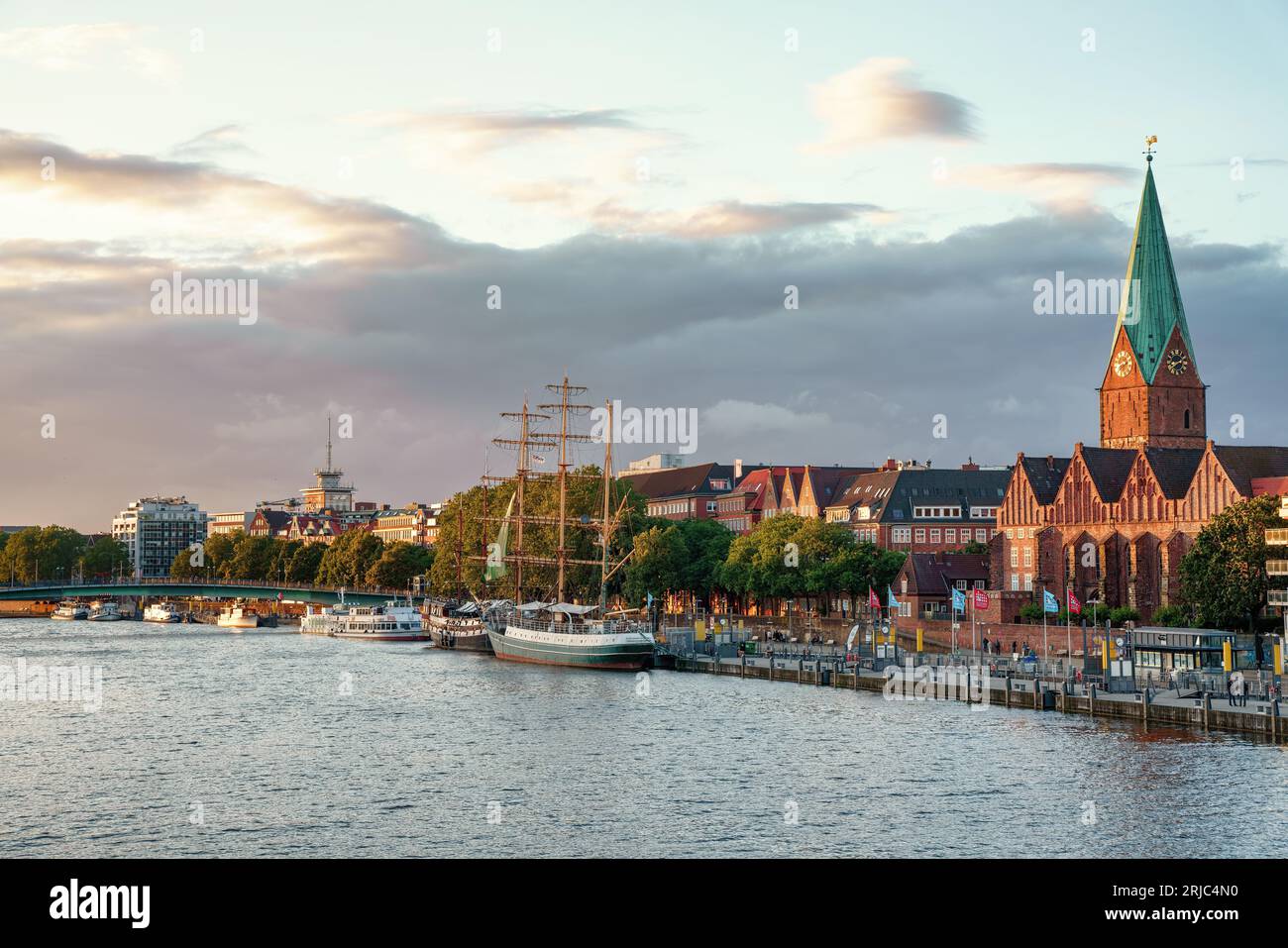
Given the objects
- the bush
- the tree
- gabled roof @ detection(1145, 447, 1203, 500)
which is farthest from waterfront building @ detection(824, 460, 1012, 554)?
the tree

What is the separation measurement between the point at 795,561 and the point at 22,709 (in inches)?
2825

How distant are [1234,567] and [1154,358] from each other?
58.2 meters

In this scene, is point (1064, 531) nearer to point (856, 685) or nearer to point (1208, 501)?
point (1208, 501)

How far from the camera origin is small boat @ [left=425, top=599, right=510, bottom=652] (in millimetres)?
134375

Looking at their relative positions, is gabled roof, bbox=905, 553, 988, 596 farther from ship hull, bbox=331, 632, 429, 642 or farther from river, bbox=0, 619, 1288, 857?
ship hull, bbox=331, 632, 429, 642

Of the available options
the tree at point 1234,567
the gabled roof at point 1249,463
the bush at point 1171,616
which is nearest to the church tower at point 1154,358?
the gabled roof at point 1249,463

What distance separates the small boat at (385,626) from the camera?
15788cm

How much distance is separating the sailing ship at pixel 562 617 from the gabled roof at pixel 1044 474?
115 feet

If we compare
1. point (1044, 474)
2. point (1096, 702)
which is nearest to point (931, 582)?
point (1044, 474)

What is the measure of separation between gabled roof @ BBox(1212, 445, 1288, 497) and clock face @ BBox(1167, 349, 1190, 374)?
32526 mm

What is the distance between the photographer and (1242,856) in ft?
116

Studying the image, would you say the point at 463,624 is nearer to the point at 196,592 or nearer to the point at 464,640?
the point at 464,640

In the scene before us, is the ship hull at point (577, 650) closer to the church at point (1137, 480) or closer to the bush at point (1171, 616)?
the church at point (1137, 480)

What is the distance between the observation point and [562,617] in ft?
382
